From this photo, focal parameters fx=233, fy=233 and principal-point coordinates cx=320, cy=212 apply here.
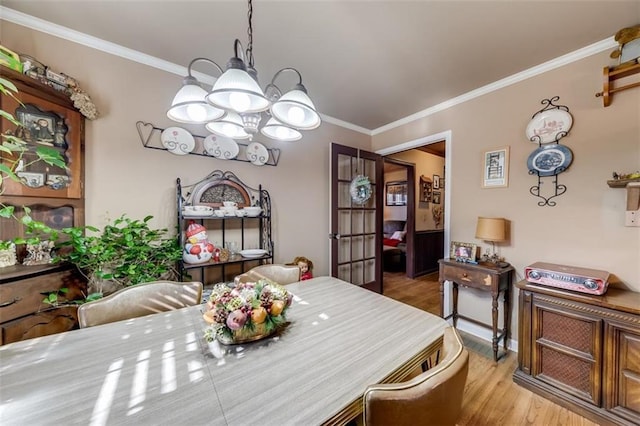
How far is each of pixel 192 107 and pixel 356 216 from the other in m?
2.50

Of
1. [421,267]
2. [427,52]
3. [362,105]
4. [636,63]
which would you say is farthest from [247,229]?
[421,267]

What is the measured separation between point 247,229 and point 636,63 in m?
3.21

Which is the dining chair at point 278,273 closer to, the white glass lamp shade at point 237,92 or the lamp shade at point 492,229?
the white glass lamp shade at point 237,92

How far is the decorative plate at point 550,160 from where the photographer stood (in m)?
1.88

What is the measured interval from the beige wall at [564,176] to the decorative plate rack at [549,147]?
0.04 m

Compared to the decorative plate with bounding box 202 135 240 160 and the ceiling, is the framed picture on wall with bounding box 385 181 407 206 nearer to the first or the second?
the ceiling

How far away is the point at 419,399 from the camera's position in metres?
0.63

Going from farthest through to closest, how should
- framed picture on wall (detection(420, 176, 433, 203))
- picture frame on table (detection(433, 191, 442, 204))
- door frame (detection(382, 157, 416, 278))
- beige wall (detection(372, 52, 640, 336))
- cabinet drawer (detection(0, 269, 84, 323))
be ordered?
picture frame on table (detection(433, 191, 442, 204))
framed picture on wall (detection(420, 176, 433, 203))
door frame (detection(382, 157, 416, 278))
beige wall (detection(372, 52, 640, 336))
cabinet drawer (detection(0, 269, 84, 323))

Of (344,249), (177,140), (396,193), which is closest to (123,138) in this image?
(177,140)

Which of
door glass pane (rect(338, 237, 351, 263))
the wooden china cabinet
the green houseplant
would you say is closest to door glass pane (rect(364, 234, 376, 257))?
door glass pane (rect(338, 237, 351, 263))

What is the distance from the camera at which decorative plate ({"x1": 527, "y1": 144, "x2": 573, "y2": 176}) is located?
1.88m

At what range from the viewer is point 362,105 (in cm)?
277

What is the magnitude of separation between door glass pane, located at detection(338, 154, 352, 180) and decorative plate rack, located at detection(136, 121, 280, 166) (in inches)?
35.9

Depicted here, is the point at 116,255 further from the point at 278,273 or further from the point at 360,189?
the point at 360,189
